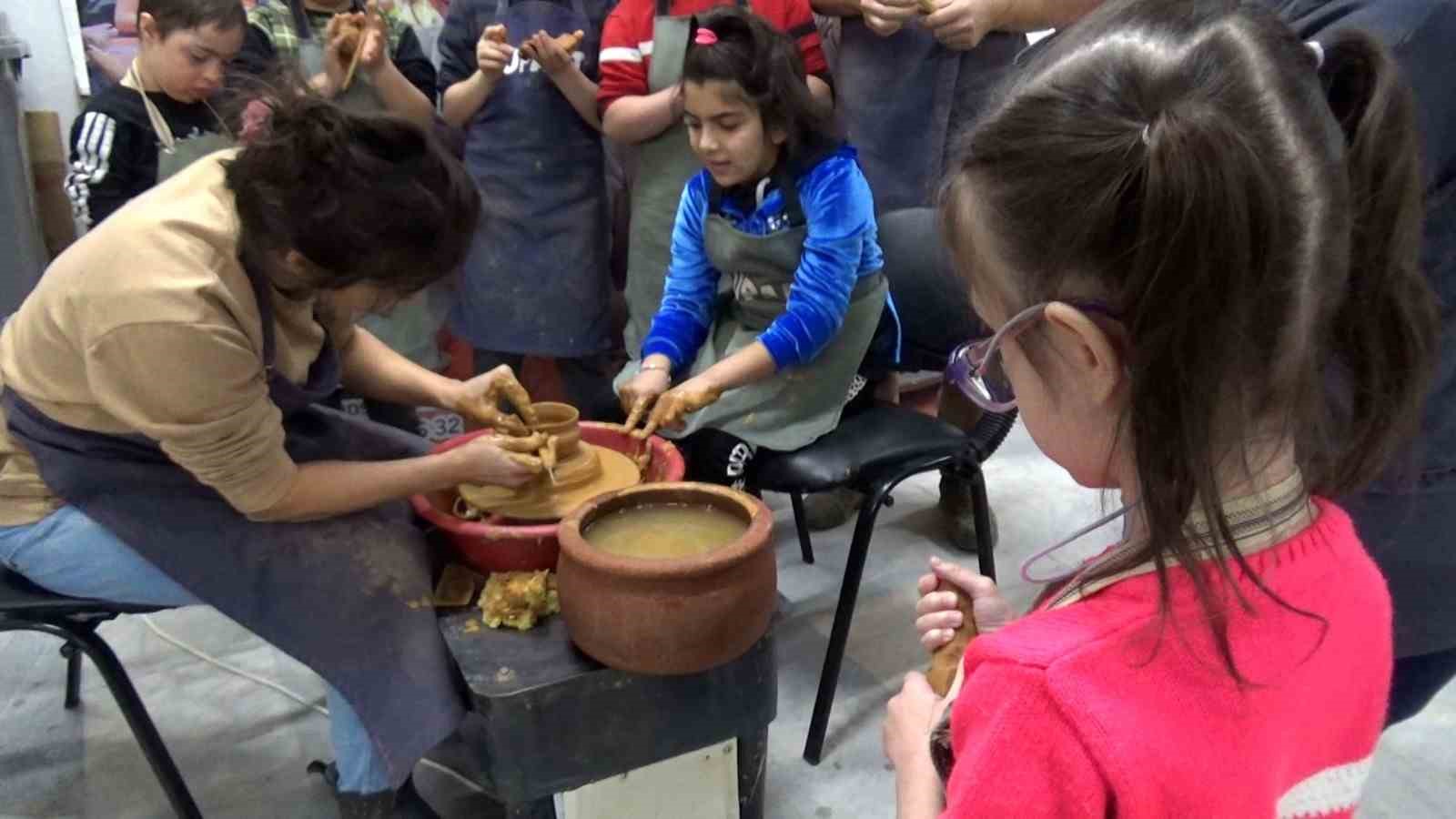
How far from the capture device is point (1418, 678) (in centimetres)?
111

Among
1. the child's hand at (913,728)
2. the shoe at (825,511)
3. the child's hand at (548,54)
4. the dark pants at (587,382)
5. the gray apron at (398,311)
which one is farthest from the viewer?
the dark pants at (587,382)

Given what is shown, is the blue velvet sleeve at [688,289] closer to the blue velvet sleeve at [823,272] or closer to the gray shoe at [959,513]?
the blue velvet sleeve at [823,272]

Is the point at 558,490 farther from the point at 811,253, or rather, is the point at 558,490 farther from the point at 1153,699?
the point at 1153,699

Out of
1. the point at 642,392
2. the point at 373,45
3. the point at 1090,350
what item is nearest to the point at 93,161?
the point at 373,45

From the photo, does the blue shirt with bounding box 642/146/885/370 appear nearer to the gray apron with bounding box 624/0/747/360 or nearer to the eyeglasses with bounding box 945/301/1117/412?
the gray apron with bounding box 624/0/747/360

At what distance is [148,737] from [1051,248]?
140 cm

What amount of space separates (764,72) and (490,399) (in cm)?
73

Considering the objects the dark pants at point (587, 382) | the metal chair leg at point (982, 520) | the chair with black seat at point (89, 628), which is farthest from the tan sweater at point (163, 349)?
the dark pants at point (587, 382)

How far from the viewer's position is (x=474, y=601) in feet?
4.88

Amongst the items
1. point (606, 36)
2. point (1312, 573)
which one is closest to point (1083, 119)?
point (1312, 573)

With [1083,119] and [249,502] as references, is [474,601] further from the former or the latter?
[1083,119]

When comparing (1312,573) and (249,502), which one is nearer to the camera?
(1312,573)

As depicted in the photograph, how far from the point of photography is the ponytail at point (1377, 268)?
69 centimetres

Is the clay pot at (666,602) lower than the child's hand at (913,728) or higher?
lower
